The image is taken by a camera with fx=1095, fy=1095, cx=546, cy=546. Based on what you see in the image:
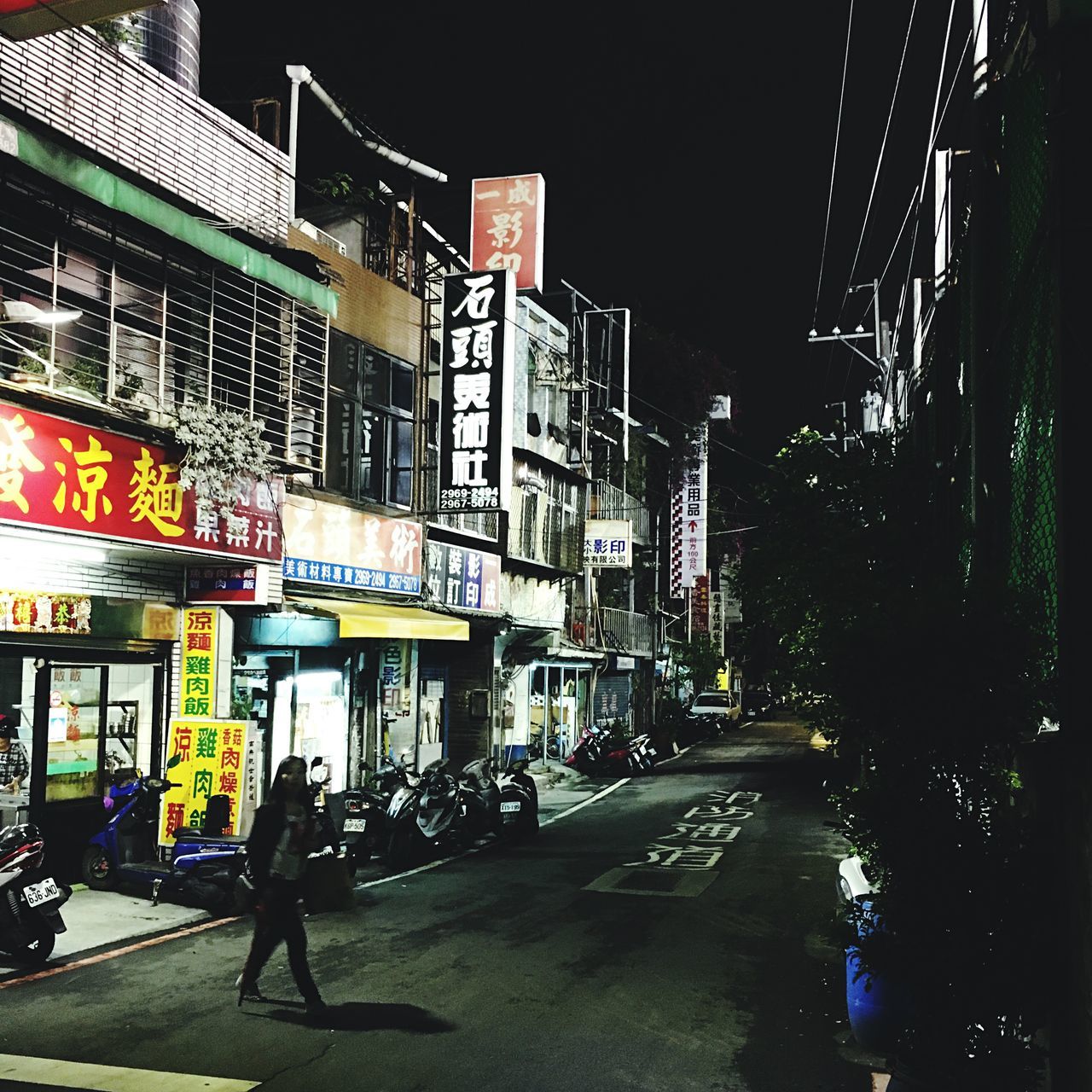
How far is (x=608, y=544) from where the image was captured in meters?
31.1

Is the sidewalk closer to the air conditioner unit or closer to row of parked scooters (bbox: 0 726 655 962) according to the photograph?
row of parked scooters (bbox: 0 726 655 962)

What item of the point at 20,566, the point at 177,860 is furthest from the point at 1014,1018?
the point at 20,566

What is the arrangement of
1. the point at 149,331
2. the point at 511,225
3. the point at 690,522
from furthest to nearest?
the point at 690,522
the point at 511,225
the point at 149,331

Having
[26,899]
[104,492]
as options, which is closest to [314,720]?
[104,492]

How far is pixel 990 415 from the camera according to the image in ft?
23.9

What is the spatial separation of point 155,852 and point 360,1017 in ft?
20.1

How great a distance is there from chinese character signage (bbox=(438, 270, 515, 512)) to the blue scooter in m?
7.26

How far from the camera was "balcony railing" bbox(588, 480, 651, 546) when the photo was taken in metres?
34.1

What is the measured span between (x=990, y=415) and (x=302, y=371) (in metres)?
11.6

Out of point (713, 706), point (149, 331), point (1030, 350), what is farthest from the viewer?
point (713, 706)

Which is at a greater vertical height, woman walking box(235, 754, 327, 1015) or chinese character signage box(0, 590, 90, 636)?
chinese character signage box(0, 590, 90, 636)

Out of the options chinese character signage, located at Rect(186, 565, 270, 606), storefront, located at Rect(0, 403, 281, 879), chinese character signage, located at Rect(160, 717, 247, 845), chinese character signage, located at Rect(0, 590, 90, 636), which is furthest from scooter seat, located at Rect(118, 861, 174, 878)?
chinese character signage, located at Rect(186, 565, 270, 606)

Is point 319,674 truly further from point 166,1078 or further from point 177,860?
point 166,1078

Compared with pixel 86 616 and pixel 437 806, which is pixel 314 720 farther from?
pixel 86 616
